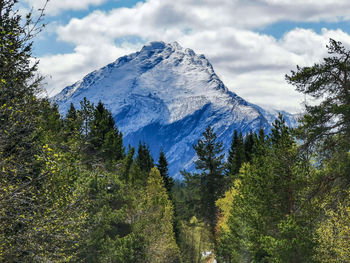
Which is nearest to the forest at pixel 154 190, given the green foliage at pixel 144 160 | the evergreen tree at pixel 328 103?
the evergreen tree at pixel 328 103

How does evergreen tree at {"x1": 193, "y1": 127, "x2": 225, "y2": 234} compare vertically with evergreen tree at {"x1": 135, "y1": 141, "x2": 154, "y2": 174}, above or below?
below

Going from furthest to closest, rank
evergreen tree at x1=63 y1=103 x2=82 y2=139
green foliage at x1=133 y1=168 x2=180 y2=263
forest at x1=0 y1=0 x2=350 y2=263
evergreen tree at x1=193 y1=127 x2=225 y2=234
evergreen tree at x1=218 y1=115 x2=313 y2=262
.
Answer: evergreen tree at x1=193 y1=127 x2=225 y2=234
green foliage at x1=133 y1=168 x2=180 y2=263
evergreen tree at x1=218 y1=115 x2=313 y2=262
evergreen tree at x1=63 y1=103 x2=82 y2=139
forest at x1=0 y1=0 x2=350 y2=263

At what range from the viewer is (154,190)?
53.6 metres

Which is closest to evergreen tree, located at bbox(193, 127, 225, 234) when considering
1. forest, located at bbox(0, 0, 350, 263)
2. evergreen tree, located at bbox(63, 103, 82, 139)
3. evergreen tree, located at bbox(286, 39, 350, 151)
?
forest, located at bbox(0, 0, 350, 263)

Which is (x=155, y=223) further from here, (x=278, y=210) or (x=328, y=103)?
(x=328, y=103)

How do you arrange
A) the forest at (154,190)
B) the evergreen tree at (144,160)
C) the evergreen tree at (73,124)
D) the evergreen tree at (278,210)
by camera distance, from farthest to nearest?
the evergreen tree at (144,160) < the evergreen tree at (278,210) < the evergreen tree at (73,124) < the forest at (154,190)

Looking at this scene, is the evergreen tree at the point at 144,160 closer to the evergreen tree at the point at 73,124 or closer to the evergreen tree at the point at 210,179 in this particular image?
the evergreen tree at the point at 210,179

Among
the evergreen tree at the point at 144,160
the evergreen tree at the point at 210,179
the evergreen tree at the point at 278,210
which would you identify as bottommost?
the evergreen tree at the point at 278,210

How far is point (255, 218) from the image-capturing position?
28578 mm

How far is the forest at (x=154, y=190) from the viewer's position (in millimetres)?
10820

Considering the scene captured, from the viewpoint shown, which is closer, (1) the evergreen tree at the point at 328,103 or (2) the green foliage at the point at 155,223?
(1) the evergreen tree at the point at 328,103

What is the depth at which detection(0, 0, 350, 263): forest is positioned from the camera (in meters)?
10.8

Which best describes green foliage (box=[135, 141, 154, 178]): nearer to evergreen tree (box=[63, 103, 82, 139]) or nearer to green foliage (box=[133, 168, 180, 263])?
green foliage (box=[133, 168, 180, 263])

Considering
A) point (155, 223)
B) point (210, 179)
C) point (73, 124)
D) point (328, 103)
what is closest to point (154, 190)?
point (210, 179)
